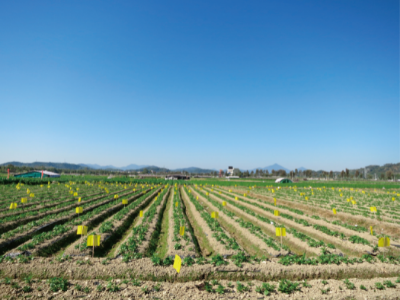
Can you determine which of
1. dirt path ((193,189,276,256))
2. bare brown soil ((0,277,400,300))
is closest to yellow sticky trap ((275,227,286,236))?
dirt path ((193,189,276,256))

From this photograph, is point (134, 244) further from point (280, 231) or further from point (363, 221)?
point (363, 221)

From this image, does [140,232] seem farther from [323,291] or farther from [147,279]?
[323,291]

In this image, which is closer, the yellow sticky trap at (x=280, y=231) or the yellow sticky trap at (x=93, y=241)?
the yellow sticky trap at (x=93, y=241)

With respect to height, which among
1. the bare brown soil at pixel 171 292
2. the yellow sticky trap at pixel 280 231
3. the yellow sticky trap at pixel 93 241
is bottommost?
the bare brown soil at pixel 171 292

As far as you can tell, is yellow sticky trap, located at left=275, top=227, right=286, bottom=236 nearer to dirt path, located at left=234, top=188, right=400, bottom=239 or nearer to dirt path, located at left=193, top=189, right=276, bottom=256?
dirt path, located at left=193, top=189, right=276, bottom=256

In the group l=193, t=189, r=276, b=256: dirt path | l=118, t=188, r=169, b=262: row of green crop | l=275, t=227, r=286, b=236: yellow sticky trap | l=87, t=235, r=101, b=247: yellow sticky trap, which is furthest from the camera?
l=193, t=189, r=276, b=256: dirt path

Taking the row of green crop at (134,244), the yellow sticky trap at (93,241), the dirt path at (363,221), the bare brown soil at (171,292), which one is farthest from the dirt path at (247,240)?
the dirt path at (363,221)

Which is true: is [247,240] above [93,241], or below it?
below

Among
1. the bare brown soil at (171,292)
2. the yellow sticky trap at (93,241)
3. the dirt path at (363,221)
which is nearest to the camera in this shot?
the bare brown soil at (171,292)

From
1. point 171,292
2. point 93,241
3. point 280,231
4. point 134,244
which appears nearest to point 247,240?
point 280,231

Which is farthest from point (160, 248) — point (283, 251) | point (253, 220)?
point (253, 220)

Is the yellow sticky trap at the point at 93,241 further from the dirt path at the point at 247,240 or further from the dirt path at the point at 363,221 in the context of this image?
the dirt path at the point at 363,221

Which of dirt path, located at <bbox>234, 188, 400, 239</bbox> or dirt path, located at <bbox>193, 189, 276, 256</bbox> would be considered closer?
dirt path, located at <bbox>193, 189, 276, 256</bbox>

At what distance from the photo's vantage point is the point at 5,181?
44812 mm
